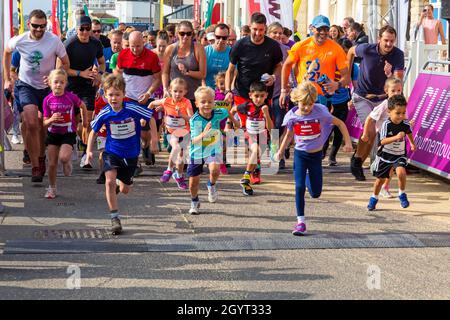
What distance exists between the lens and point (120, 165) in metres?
9.69

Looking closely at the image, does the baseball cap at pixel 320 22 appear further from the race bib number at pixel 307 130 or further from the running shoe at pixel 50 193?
the running shoe at pixel 50 193

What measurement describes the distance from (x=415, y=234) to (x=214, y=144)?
254 centimetres

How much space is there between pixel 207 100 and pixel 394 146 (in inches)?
83.3

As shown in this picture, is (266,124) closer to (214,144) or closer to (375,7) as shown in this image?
(214,144)

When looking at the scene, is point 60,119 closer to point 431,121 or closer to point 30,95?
point 30,95

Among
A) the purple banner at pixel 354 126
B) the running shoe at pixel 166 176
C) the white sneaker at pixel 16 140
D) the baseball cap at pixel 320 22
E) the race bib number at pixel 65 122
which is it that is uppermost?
the baseball cap at pixel 320 22

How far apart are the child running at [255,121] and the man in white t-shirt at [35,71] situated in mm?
2451

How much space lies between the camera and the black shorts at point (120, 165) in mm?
9626

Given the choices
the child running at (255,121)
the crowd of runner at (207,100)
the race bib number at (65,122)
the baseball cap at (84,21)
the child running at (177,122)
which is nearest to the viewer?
the crowd of runner at (207,100)

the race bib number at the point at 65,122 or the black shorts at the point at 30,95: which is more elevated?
the black shorts at the point at 30,95

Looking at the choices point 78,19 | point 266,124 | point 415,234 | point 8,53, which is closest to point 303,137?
point 415,234

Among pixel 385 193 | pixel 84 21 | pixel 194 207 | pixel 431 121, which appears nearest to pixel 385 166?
pixel 385 193

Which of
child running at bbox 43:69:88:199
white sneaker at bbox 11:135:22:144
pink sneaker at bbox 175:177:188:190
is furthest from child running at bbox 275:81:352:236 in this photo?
white sneaker at bbox 11:135:22:144

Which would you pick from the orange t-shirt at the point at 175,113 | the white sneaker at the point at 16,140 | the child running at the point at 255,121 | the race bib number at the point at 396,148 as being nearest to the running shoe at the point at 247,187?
the child running at the point at 255,121
